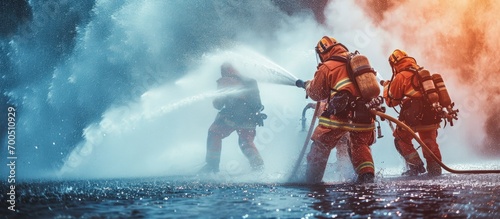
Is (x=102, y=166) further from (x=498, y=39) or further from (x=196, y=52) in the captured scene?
(x=498, y=39)

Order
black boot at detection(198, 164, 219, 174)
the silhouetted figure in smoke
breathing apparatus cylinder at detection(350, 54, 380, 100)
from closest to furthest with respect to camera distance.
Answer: breathing apparatus cylinder at detection(350, 54, 380, 100), black boot at detection(198, 164, 219, 174), the silhouetted figure in smoke

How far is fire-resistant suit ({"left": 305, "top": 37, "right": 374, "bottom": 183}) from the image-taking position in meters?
6.38

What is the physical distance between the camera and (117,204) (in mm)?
4027

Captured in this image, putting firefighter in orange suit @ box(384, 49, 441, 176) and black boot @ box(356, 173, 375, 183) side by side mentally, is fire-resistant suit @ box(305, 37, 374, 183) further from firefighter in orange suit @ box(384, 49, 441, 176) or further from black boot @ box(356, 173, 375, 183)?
firefighter in orange suit @ box(384, 49, 441, 176)

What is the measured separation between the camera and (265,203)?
403cm

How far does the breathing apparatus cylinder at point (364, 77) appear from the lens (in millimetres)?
6246

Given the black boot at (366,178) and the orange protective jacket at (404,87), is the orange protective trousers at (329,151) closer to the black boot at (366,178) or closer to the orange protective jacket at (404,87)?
the black boot at (366,178)

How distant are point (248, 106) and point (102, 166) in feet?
16.3

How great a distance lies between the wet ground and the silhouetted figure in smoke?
16.2 ft

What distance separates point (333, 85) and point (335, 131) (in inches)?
25.3

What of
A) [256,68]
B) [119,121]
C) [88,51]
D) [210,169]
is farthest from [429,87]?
[88,51]

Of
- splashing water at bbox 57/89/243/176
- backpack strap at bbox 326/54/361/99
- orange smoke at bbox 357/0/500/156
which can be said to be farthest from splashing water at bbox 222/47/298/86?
orange smoke at bbox 357/0/500/156

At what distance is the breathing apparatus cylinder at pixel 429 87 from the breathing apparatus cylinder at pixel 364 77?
7.02 feet

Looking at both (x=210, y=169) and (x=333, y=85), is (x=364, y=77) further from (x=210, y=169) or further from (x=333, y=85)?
(x=210, y=169)
